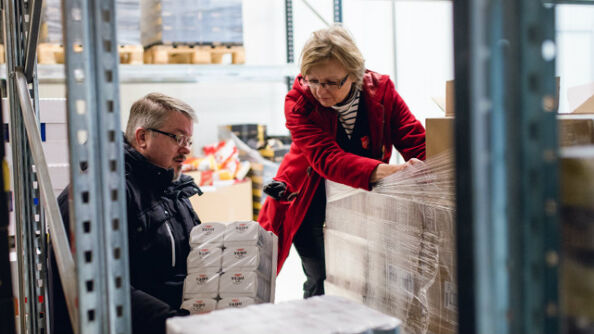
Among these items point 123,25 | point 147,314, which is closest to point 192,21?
point 123,25

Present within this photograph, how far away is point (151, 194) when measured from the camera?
2141mm

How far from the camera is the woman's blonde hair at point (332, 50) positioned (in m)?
2.28

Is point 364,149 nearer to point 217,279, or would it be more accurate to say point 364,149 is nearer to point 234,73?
point 217,279

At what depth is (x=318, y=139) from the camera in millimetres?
2340

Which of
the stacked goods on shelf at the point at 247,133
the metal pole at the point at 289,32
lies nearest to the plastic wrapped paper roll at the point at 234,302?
the stacked goods on shelf at the point at 247,133

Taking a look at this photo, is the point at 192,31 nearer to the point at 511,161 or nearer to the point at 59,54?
the point at 59,54

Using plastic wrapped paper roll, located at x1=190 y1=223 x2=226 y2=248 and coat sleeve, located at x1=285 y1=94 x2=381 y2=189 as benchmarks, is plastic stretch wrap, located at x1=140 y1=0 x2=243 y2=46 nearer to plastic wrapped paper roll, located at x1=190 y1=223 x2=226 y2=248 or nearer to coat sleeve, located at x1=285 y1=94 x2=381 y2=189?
coat sleeve, located at x1=285 y1=94 x2=381 y2=189

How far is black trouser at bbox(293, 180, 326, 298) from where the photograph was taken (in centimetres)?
258

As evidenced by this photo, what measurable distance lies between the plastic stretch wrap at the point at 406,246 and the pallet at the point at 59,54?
3902mm

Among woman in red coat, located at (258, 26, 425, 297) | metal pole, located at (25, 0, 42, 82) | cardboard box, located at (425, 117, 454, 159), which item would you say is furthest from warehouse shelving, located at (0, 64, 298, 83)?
cardboard box, located at (425, 117, 454, 159)

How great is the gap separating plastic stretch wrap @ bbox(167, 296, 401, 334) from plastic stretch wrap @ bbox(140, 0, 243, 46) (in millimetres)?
4885

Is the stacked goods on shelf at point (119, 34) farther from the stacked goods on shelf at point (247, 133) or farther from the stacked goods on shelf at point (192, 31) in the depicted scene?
the stacked goods on shelf at point (247, 133)

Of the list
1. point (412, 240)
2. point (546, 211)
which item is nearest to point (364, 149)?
point (412, 240)

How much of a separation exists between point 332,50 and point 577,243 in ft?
5.06
